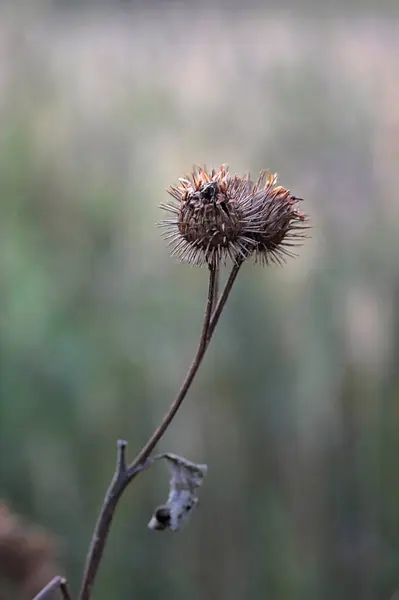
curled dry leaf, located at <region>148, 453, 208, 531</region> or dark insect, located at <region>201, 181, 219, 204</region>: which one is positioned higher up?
dark insect, located at <region>201, 181, 219, 204</region>

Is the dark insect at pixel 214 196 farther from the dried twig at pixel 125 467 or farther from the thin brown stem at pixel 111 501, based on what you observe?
the thin brown stem at pixel 111 501

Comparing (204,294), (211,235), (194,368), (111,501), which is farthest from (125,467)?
(204,294)

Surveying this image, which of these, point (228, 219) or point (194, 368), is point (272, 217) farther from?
point (194, 368)

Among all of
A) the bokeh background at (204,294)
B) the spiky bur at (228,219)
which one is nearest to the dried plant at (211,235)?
the spiky bur at (228,219)

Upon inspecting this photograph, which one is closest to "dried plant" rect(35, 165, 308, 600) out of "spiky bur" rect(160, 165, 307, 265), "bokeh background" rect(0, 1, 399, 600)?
"spiky bur" rect(160, 165, 307, 265)

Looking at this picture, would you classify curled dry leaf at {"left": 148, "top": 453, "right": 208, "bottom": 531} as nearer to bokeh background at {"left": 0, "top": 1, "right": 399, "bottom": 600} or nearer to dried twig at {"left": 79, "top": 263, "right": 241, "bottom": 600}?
dried twig at {"left": 79, "top": 263, "right": 241, "bottom": 600}

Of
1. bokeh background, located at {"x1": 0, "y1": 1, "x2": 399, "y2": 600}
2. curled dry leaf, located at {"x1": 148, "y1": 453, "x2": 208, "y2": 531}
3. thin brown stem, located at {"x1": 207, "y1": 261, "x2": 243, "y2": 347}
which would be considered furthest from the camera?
bokeh background, located at {"x1": 0, "y1": 1, "x2": 399, "y2": 600}

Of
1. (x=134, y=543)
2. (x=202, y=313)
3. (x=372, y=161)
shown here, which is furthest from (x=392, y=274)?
(x=134, y=543)
